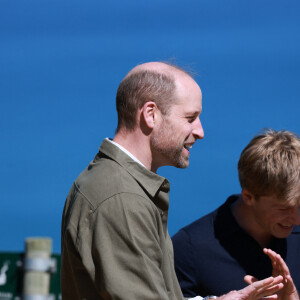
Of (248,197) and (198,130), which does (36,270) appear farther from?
(198,130)

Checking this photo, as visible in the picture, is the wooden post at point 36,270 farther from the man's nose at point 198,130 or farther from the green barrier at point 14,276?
the man's nose at point 198,130

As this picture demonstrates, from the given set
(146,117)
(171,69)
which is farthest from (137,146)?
(171,69)

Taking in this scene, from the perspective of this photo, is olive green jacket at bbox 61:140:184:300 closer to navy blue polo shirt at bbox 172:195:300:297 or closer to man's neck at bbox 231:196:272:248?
navy blue polo shirt at bbox 172:195:300:297

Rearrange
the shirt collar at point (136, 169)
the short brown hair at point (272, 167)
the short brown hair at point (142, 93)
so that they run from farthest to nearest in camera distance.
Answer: the short brown hair at point (272, 167), the short brown hair at point (142, 93), the shirt collar at point (136, 169)

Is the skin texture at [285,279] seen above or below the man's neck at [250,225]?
below

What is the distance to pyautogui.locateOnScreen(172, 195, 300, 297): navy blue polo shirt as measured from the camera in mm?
2512

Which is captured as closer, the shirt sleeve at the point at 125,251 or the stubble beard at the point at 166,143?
the shirt sleeve at the point at 125,251

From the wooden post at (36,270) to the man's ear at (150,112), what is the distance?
6.52 feet

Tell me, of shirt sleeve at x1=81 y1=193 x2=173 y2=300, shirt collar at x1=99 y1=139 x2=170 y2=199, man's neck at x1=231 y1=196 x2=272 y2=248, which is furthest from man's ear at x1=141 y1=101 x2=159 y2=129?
man's neck at x1=231 y1=196 x2=272 y2=248

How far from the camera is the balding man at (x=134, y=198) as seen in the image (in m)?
1.64

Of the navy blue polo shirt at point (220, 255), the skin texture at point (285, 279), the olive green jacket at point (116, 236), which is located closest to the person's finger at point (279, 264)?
the skin texture at point (285, 279)

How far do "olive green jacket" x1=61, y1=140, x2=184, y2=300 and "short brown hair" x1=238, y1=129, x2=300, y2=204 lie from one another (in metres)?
0.76

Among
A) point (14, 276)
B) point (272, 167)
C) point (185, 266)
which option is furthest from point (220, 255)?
point (14, 276)

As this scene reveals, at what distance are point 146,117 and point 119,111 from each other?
14 cm
